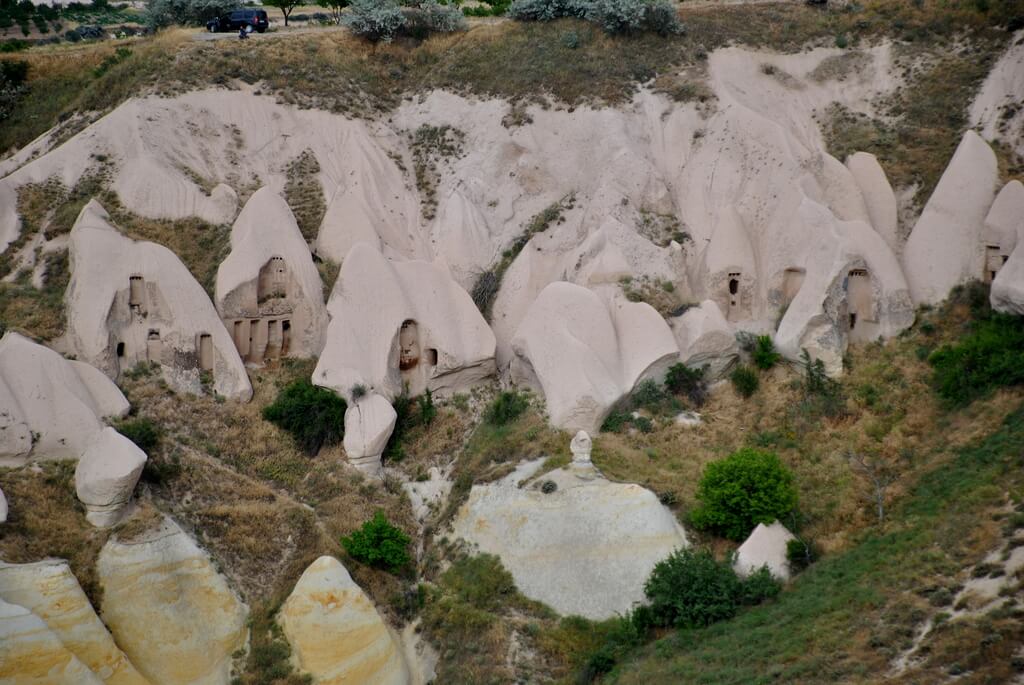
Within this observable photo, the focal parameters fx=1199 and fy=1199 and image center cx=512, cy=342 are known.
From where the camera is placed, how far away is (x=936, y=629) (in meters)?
23.9

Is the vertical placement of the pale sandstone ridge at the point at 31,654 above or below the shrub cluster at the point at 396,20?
below

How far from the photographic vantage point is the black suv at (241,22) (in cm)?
5175

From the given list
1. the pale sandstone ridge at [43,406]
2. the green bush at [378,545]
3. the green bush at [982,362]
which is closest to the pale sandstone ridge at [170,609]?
the green bush at [378,545]

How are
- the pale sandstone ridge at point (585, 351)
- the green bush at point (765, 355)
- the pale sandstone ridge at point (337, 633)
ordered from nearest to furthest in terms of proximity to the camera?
the pale sandstone ridge at point (337, 633) < the pale sandstone ridge at point (585, 351) < the green bush at point (765, 355)

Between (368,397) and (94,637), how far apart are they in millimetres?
10799

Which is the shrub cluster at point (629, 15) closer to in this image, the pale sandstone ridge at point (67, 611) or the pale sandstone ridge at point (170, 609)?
the pale sandstone ridge at point (170, 609)

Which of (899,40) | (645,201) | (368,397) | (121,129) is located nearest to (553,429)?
(368,397)

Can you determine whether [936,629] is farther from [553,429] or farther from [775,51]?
[775,51]

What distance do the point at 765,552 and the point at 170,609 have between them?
1522 centimetres

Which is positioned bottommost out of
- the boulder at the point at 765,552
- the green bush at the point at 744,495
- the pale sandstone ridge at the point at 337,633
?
the pale sandstone ridge at the point at 337,633

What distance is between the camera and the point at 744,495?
30.7 metres

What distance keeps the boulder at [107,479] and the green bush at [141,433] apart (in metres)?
1.58

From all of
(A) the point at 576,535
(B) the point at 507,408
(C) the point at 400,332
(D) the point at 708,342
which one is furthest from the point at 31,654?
(D) the point at 708,342

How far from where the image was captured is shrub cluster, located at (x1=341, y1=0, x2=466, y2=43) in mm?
49625
